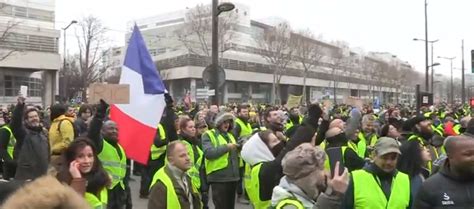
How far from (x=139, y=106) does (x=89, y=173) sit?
2.59 metres

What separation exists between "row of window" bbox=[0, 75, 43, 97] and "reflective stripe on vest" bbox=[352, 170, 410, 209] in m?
51.0

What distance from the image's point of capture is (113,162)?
21.4ft

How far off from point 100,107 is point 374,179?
2983 millimetres

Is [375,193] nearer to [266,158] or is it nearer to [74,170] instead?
[266,158]

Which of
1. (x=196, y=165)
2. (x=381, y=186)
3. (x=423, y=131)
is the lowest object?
(x=196, y=165)

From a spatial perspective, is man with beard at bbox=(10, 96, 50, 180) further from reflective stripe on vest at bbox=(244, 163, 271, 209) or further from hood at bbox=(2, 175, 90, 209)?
hood at bbox=(2, 175, 90, 209)

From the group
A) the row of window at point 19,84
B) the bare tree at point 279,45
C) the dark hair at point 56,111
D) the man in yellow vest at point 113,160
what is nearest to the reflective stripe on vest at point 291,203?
the man in yellow vest at point 113,160

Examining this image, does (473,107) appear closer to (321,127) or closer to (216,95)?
(216,95)

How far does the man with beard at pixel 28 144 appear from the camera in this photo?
Result: 6840 mm

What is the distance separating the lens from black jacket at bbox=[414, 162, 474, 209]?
3.67 meters

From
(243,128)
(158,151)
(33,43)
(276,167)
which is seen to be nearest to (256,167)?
(276,167)

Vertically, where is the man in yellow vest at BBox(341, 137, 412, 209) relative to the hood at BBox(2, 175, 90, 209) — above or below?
below

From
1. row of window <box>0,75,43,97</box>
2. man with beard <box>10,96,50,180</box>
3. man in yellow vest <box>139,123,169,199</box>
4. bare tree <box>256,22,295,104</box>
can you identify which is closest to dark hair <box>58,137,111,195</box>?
man with beard <box>10,96,50,180</box>

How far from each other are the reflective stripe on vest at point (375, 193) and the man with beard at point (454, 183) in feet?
0.61
